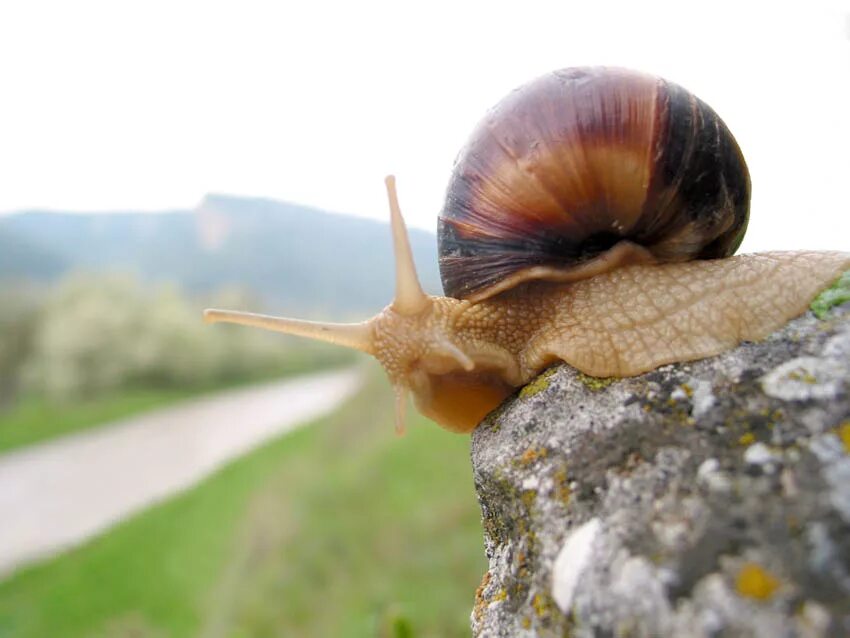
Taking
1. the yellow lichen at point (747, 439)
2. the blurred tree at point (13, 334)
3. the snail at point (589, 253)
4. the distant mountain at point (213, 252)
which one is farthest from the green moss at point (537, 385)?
the blurred tree at point (13, 334)

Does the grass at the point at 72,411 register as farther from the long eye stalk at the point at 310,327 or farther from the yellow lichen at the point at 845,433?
the yellow lichen at the point at 845,433

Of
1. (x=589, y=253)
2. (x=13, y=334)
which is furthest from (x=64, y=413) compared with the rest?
(x=589, y=253)

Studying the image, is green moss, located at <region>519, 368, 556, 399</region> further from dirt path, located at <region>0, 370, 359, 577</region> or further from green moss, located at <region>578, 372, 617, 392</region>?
dirt path, located at <region>0, 370, 359, 577</region>

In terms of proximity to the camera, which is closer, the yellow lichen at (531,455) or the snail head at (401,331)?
the yellow lichen at (531,455)

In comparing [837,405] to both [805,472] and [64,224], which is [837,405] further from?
[64,224]

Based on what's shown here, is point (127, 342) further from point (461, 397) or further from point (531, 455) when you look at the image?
point (531, 455)

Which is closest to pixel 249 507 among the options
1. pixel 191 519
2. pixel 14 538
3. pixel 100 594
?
pixel 191 519

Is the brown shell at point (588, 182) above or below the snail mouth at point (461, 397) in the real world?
above
